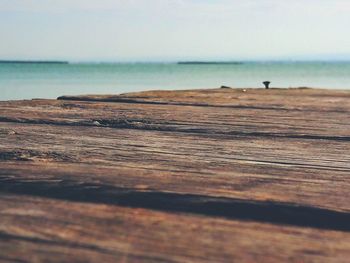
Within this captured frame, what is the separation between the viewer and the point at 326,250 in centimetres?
63

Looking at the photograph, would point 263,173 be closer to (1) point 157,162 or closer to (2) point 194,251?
(1) point 157,162

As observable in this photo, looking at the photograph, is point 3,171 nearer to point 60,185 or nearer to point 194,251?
point 60,185

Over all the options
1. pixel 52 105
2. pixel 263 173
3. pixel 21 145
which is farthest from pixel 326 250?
pixel 52 105

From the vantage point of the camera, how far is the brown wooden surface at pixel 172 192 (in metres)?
0.62

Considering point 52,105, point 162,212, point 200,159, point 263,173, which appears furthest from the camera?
point 52,105

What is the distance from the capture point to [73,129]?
1.50 meters

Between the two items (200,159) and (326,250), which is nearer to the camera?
(326,250)

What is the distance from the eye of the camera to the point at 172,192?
0.82 metres

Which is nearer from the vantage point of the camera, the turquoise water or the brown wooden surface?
the brown wooden surface

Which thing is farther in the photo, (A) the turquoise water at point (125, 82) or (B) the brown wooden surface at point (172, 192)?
(A) the turquoise water at point (125, 82)

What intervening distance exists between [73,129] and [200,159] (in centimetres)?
52

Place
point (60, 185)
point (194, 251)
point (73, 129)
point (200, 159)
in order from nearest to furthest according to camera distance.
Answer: point (194, 251)
point (60, 185)
point (200, 159)
point (73, 129)

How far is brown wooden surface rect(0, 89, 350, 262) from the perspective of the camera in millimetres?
622

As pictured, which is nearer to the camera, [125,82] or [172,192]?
[172,192]
